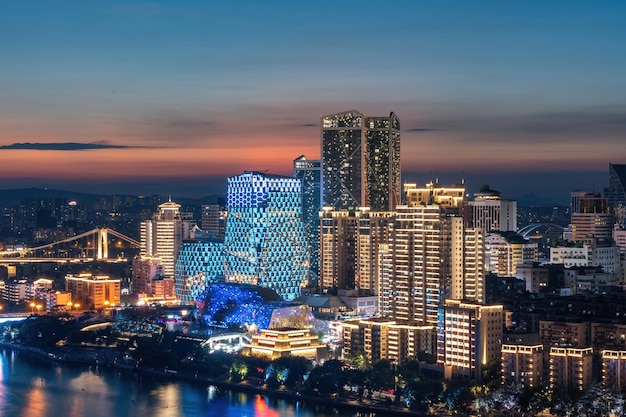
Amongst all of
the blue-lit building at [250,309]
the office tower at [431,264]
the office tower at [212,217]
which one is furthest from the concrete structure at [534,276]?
the office tower at [212,217]

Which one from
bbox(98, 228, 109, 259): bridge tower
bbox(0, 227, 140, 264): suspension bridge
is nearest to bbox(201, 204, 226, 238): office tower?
bbox(0, 227, 140, 264): suspension bridge

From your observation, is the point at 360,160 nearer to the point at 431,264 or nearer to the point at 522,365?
the point at 431,264

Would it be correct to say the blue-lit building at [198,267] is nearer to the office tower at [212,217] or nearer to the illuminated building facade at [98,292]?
the illuminated building facade at [98,292]

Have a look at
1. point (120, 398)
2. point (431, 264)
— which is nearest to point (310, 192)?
point (431, 264)

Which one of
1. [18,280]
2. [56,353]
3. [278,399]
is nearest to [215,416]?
[278,399]

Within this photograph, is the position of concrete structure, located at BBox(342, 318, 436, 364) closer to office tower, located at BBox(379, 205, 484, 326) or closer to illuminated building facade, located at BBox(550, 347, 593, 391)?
office tower, located at BBox(379, 205, 484, 326)

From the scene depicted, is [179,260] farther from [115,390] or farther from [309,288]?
[115,390]
